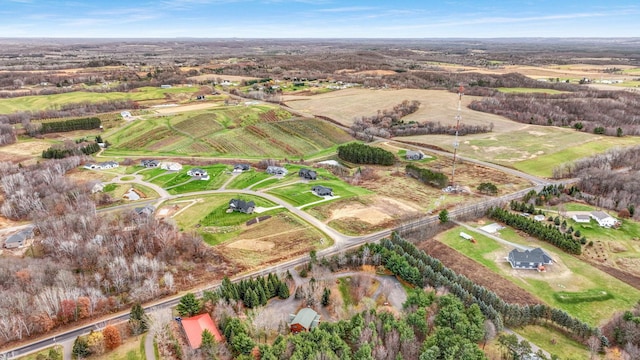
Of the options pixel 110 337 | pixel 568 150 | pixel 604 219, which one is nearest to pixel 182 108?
pixel 110 337

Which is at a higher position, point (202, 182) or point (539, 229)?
point (539, 229)

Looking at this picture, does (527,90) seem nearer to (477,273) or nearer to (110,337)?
(477,273)

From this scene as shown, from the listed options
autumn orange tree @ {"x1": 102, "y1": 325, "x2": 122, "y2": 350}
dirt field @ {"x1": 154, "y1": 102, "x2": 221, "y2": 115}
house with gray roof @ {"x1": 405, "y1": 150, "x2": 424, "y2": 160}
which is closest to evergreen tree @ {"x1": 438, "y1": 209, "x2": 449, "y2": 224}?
house with gray roof @ {"x1": 405, "y1": 150, "x2": 424, "y2": 160}

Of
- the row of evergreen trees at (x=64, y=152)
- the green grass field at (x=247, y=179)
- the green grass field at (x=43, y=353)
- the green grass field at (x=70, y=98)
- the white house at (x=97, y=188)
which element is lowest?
the green grass field at (x=43, y=353)

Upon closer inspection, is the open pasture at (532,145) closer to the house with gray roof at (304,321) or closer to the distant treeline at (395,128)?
the distant treeline at (395,128)

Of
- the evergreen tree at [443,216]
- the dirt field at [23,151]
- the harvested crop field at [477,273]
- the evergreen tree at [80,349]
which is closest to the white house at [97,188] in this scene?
the dirt field at [23,151]

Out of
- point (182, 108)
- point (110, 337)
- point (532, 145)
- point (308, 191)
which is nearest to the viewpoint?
point (110, 337)
